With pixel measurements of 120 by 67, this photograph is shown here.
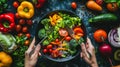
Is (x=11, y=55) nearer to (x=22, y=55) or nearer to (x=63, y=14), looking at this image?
(x=22, y=55)

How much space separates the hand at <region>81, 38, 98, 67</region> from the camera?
3191 mm

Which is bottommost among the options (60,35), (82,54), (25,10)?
(82,54)

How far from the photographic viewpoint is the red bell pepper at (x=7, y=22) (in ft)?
10.9

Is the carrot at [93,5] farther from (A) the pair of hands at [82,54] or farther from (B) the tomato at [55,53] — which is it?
(B) the tomato at [55,53]

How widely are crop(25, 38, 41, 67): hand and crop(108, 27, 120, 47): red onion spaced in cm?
Answer: 47

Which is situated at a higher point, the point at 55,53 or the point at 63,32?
the point at 63,32

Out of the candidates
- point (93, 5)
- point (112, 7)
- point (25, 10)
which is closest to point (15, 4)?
point (25, 10)

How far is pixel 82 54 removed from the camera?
10.6ft

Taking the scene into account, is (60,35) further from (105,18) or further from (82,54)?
(105,18)

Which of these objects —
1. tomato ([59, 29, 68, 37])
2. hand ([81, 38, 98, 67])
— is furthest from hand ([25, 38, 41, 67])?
hand ([81, 38, 98, 67])

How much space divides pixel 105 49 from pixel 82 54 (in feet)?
0.56

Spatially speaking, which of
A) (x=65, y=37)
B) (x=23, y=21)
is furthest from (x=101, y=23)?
(x=23, y=21)

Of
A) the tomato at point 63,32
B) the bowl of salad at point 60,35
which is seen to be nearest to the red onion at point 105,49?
the bowl of salad at point 60,35

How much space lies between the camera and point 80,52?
10.7 ft
